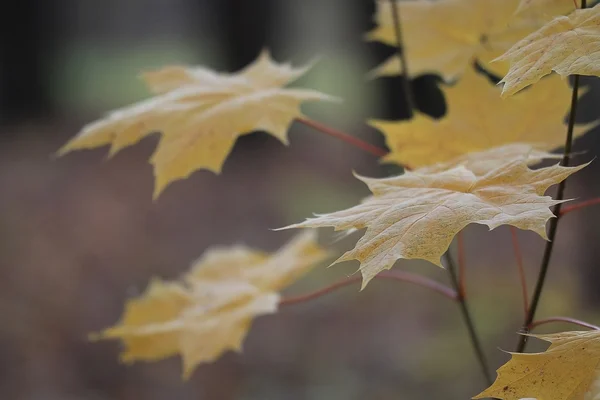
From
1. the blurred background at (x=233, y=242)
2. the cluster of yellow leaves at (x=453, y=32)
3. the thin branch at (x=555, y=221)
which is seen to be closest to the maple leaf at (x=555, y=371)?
the thin branch at (x=555, y=221)

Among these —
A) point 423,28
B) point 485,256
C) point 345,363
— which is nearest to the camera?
point 423,28

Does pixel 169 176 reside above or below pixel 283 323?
above

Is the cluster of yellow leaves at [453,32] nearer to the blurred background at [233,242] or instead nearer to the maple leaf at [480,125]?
the maple leaf at [480,125]

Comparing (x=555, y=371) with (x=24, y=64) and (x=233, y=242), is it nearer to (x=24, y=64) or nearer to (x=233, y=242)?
(x=233, y=242)

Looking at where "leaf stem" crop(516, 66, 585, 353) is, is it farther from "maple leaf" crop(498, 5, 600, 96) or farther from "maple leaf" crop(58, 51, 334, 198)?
"maple leaf" crop(58, 51, 334, 198)

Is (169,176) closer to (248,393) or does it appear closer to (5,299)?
(248,393)

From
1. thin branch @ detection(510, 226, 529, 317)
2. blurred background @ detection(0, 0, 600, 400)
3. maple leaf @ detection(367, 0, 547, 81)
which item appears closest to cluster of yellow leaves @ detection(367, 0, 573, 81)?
maple leaf @ detection(367, 0, 547, 81)

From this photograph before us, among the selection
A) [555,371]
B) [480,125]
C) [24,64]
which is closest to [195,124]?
[480,125]

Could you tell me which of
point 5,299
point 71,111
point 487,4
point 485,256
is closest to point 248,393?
point 5,299
